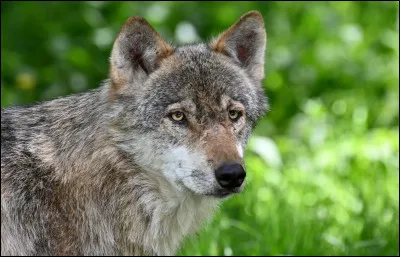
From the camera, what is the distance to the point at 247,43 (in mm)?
6535

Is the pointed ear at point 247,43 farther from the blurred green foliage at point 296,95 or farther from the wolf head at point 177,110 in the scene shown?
the blurred green foliage at point 296,95

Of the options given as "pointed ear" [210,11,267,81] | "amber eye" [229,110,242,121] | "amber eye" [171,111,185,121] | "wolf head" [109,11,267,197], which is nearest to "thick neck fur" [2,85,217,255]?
"wolf head" [109,11,267,197]

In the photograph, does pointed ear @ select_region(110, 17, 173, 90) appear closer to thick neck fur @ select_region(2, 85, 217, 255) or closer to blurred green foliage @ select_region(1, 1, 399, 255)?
thick neck fur @ select_region(2, 85, 217, 255)

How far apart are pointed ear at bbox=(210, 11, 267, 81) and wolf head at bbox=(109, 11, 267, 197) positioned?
0.68 feet

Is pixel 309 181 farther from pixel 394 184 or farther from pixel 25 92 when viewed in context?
pixel 25 92

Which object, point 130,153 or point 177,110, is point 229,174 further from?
point 130,153

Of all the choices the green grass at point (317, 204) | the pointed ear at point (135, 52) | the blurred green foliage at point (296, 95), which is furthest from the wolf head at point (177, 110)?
the blurred green foliage at point (296, 95)

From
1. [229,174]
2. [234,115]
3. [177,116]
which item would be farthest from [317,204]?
[229,174]

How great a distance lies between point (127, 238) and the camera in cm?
591

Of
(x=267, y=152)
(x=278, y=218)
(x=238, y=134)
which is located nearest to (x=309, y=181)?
(x=267, y=152)

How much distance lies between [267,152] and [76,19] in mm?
3046

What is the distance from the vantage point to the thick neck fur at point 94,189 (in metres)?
5.77

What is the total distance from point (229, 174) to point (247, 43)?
137 cm

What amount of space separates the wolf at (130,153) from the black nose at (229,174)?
0.04 ft
